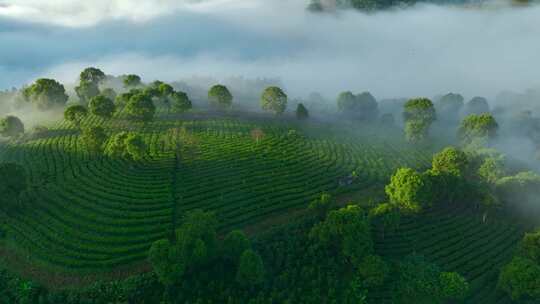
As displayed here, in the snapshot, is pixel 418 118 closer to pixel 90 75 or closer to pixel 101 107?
pixel 101 107

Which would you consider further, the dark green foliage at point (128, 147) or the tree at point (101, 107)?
the tree at point (101, 107)

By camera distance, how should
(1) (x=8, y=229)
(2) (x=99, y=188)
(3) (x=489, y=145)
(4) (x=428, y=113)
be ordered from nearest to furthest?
(1) (x=8, y=229), (2) (x=99, y=188), (3) (x=489, y=145), (4) (x=428, y=113)

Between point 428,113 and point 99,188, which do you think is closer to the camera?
point 99,188

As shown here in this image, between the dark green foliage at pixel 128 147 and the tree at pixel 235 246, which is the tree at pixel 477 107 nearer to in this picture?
the tree at pixel 235 246

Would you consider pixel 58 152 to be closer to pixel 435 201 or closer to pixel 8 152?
pixel 8 152

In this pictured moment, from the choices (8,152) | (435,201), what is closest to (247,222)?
(435,201)

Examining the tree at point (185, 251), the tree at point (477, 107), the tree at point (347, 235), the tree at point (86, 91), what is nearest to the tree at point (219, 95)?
the tree at point (86, 91)
